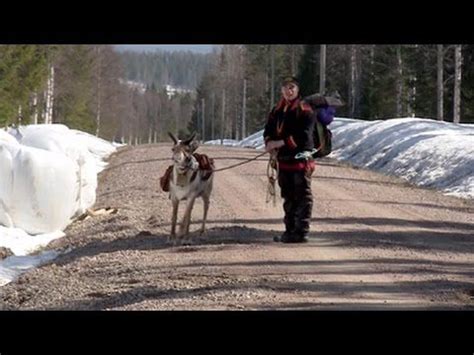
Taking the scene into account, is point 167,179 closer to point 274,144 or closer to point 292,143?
point 274,144

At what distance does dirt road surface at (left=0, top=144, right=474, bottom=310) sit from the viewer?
7059mm

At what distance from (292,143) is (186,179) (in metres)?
1.29

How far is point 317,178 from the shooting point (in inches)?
698

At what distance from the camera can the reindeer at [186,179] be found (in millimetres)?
8953

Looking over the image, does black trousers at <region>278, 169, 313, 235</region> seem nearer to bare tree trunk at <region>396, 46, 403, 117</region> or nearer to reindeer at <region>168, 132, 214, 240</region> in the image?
reindeer at <region>168, 132, 214, 240</region>

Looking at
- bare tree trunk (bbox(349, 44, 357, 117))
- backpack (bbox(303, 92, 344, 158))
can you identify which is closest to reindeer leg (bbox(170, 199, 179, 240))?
backpack (bbox(303, 92, 344, 158))

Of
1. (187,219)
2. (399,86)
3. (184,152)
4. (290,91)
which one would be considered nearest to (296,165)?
(290,91)

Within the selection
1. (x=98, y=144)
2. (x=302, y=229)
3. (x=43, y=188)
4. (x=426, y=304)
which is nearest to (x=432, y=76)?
(x=98, y=144)

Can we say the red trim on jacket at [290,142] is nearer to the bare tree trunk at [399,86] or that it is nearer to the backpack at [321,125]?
the backpack at [321,125]

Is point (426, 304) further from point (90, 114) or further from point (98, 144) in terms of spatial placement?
point (90, 114)

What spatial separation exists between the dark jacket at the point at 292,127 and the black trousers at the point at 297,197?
21 cm

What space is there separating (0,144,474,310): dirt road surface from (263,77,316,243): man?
48 centimetres

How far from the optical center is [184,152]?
8.95 meters

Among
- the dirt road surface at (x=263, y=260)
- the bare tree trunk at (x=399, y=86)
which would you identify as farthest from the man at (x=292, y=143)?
the bare tree trunk at (x=399, y=86)
